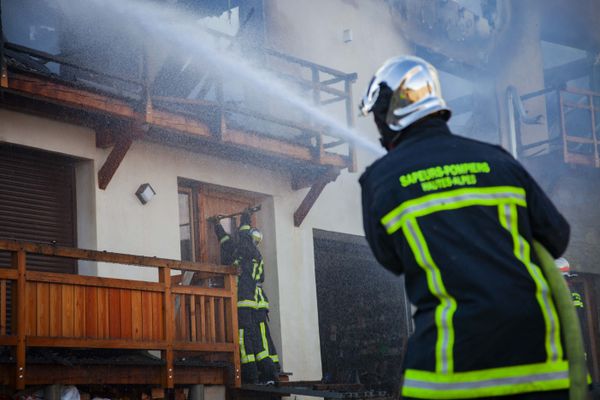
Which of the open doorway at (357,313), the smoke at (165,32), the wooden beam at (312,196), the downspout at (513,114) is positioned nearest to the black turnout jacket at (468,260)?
the smoke at (165,32)

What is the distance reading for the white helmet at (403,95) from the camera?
331 centimetres

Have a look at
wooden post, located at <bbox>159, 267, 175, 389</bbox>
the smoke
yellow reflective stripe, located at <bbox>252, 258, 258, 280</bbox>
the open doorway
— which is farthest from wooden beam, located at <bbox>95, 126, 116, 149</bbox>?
the open doorway

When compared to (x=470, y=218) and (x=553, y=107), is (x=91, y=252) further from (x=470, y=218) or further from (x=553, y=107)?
(x=553, y=107)

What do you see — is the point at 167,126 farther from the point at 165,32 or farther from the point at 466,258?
the point at 466,258

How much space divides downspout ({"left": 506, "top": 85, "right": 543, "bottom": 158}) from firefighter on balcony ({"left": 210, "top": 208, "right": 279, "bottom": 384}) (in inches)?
331

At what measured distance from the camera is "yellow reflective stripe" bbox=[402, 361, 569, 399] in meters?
2.92

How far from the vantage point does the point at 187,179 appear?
12.6 m

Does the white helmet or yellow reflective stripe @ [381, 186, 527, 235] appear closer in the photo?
yellow reflective stripe @ [381, 186, 527, 235]

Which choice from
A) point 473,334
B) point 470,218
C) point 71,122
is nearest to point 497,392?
point 473,334

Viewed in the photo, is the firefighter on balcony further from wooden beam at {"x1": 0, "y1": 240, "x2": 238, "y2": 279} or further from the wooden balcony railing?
wooden beam at {"x1": 0, "y1": 240, "x2": 238, "y2": 279}

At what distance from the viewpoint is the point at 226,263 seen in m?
11.7

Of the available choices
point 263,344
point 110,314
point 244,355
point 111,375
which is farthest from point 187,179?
point 111,375

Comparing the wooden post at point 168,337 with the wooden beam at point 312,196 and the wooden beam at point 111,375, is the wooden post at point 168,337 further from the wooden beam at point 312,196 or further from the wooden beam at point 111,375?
A: the wooden beam at point 312,196

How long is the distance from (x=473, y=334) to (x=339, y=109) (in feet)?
40.6
